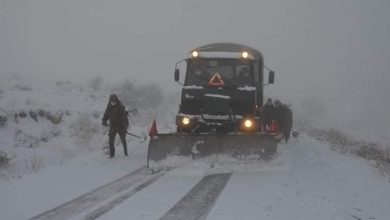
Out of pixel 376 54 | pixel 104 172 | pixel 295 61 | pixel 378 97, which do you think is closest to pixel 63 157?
pixel 104 172

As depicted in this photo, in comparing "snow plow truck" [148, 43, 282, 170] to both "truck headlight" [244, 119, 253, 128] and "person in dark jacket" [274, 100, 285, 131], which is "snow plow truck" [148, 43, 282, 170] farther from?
"person in dark jacket" [274, 100, 285, 131]

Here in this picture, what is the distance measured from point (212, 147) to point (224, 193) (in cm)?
289

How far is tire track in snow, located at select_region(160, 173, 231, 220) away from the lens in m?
7.67

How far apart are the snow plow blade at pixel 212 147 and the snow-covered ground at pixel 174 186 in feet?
0.88

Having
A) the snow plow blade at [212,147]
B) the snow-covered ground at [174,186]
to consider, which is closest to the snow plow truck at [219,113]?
the snow plow blade at [212,147]

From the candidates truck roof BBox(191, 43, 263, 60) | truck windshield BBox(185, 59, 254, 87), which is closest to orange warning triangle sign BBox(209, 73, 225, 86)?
truck windshield BBox(185, 59, 254, 87)

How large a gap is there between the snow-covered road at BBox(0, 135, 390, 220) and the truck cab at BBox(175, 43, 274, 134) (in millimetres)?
→ 1632

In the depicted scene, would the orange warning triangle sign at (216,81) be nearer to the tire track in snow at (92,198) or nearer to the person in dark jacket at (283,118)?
the tire track in snow at (92,198)

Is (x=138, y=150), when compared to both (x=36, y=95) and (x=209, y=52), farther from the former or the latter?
(x=36, y=95)

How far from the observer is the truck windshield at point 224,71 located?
46.1 ft

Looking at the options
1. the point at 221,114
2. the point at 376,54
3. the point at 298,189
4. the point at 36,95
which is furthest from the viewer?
the point at 376,54

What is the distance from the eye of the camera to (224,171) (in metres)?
11.8

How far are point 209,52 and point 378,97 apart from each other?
96.1m

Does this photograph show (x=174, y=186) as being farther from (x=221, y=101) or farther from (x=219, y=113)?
(x=221, y=101)
